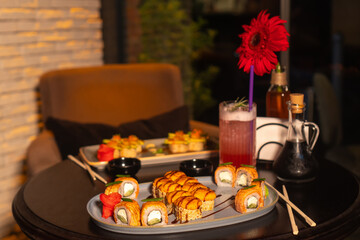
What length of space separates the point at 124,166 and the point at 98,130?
79cm

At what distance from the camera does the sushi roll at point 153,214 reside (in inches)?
44.5

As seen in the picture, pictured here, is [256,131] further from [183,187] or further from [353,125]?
[353,125]

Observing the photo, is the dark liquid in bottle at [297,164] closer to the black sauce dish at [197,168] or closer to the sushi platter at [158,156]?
the black sauce dish at [197,168]

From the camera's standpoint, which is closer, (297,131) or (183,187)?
(183,187)

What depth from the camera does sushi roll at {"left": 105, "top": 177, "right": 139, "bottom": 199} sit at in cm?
129

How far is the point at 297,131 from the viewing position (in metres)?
1.45

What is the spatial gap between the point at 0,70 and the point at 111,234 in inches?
70.1

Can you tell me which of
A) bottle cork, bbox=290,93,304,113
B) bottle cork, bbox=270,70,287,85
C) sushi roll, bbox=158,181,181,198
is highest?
bottle cork, bbox=270,70,287,85

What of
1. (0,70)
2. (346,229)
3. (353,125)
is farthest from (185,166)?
(353,125)

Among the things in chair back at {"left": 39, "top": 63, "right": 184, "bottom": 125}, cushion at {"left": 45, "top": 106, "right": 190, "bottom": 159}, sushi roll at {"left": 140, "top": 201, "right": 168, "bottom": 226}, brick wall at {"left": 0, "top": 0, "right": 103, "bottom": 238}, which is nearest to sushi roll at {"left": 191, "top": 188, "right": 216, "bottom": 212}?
sushi roll at {"left": 140, "top": 201, "right": 168, "bottom": 226}

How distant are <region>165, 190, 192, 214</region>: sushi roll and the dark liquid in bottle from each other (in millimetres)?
370

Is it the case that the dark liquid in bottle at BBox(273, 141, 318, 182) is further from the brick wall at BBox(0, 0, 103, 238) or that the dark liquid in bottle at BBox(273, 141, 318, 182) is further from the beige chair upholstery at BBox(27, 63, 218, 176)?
the brick wall at BBox(0, 0, 103, 238)

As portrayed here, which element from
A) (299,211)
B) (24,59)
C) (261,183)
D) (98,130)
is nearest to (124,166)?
(261,183)

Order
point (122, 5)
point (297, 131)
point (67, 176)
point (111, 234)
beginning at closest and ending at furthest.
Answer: point (111, 234) → point (297, 131) → point (67, 176) → point (122, 5)
